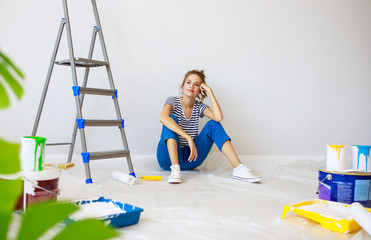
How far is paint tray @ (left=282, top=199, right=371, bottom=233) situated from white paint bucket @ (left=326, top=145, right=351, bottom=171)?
0.59 feet

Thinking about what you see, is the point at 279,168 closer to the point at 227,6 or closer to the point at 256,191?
the point at 256,191

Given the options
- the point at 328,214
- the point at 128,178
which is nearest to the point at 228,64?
the point at 128,178

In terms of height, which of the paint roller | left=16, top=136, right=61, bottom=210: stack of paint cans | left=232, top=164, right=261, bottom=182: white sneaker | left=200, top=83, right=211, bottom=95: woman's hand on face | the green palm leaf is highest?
left=200, top=83, right=211, bottom=95: woman's hand on face

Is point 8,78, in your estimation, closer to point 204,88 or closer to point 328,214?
point 328,214

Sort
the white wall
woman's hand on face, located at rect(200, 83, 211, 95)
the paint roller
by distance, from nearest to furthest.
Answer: the paint roller
woman's hand on face, located at rect(200, 83, 211, 95)
the white wall

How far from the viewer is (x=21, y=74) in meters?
0.13

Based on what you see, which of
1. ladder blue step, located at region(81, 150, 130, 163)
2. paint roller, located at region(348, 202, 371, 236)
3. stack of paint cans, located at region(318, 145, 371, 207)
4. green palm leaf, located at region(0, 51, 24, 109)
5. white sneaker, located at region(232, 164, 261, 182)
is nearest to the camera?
green palm leaf, located at region(0, 51, 24, 109)

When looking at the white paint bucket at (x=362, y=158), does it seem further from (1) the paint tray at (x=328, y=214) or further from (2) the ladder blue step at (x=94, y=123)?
(2) the ladder blue step at (x=94, y=123)

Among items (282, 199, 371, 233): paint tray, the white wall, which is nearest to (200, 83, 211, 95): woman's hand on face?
the white wall

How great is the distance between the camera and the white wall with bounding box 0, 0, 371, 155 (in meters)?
2.65

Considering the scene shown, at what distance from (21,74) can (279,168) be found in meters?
2.65

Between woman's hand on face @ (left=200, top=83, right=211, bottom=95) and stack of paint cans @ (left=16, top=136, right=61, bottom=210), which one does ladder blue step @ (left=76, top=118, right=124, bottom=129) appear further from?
stack of paint cans @ (left=16, top=136, right=61, bottom=210)

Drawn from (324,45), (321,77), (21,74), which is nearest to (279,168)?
(321,77)

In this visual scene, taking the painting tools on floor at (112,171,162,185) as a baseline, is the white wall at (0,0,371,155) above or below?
above
